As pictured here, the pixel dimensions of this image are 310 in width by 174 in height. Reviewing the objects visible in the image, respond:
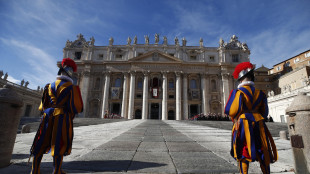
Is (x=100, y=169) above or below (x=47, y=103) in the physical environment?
below

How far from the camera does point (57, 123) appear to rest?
229 centimetres

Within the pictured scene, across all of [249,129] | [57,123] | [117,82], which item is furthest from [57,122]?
[117,82]

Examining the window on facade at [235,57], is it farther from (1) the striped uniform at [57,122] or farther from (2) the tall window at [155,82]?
(1) the striped uniform at [57,122]

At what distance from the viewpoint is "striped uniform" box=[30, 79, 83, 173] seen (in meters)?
2.15

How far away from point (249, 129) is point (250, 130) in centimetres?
2

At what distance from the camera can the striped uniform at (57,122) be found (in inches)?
84.7

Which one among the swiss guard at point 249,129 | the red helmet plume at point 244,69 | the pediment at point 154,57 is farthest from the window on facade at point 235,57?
the swiss guard at point 249,129

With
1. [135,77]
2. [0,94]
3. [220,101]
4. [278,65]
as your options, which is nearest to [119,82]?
[135,77]

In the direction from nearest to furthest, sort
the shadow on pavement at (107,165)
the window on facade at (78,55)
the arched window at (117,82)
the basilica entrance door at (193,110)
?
the shadow on pavement at (107,165), the basilica entrance door at (193,110), the arched window at (117,82), the window on facade at (78,55)

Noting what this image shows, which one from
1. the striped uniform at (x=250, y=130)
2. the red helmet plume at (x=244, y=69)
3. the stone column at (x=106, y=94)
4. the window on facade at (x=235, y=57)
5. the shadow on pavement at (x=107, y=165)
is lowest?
the shadow on pavement at (x=107, y=165)

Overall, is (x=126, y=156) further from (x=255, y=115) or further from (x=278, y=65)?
(x=278, y=65)

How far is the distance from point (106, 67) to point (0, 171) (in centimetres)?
3363

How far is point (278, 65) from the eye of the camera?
3881 centimetres

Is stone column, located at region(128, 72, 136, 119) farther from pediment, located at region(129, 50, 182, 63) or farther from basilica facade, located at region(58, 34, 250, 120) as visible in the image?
pediment, located at region(129, 50, 182, 63)
